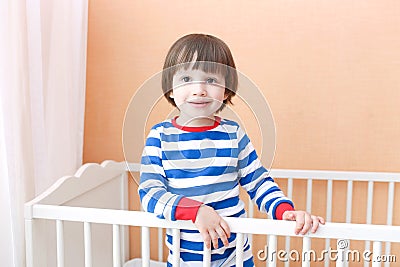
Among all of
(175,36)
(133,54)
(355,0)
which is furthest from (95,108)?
(355,0)

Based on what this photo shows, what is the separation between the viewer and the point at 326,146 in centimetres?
163

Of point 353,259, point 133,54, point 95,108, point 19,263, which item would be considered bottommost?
point 353,259

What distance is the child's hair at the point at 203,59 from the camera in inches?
39.8

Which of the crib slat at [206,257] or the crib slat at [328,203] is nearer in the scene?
the crib slat at [206,257]

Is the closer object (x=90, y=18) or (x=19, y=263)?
(x=19, y=263)

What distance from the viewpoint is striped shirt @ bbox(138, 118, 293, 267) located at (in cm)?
108

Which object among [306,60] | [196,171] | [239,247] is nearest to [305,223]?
[239,247]

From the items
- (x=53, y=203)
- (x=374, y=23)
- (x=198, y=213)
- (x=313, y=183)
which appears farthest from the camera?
(x=313, y=183)

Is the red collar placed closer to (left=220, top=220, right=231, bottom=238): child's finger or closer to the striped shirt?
the striped shirt

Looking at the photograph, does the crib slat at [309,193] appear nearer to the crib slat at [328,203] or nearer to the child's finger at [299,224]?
the crib slat at [328,203]

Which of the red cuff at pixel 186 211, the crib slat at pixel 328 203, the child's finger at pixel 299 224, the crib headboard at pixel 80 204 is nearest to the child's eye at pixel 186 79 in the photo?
the red cuff at pixel 186 211

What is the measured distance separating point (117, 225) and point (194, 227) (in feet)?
0.57

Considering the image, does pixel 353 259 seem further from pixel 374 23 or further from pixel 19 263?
pixel 19 263

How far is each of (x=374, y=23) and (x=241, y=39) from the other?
0.40 m
